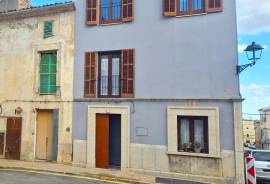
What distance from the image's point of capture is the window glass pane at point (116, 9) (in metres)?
12.4

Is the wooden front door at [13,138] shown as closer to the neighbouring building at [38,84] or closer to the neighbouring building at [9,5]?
the neighbouring building at [38,84]

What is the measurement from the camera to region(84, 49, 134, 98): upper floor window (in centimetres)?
1206

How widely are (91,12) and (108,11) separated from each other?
2.75 feet

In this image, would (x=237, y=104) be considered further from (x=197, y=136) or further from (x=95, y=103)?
(x=95, y=103)

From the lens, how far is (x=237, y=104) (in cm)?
1018

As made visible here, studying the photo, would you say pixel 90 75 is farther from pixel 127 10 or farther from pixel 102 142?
pixel 127 10

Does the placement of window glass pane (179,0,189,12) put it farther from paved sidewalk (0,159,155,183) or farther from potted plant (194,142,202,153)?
paved sidewalk (0,159,155,183)

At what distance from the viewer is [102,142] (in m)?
12.2

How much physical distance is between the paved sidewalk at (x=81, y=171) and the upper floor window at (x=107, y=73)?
337cm

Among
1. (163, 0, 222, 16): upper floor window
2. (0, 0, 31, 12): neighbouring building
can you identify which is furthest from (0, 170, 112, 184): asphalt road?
(0, 0, 31, 12): neighbouring building

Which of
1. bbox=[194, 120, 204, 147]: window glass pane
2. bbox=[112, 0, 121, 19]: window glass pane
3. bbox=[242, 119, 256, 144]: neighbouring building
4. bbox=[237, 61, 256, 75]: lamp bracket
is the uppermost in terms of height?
bbox=[112, 0, 121, 19]: window glass pane

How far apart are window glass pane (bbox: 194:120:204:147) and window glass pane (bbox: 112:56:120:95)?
3.85 metres

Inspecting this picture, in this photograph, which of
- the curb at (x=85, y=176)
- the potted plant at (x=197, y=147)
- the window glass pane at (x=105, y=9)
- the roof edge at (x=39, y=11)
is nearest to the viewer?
the curb at (x=85, y=176)

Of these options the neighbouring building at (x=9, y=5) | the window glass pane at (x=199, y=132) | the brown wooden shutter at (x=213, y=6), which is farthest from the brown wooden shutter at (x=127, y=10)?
the neighbouring building at (x=9, y=5)
